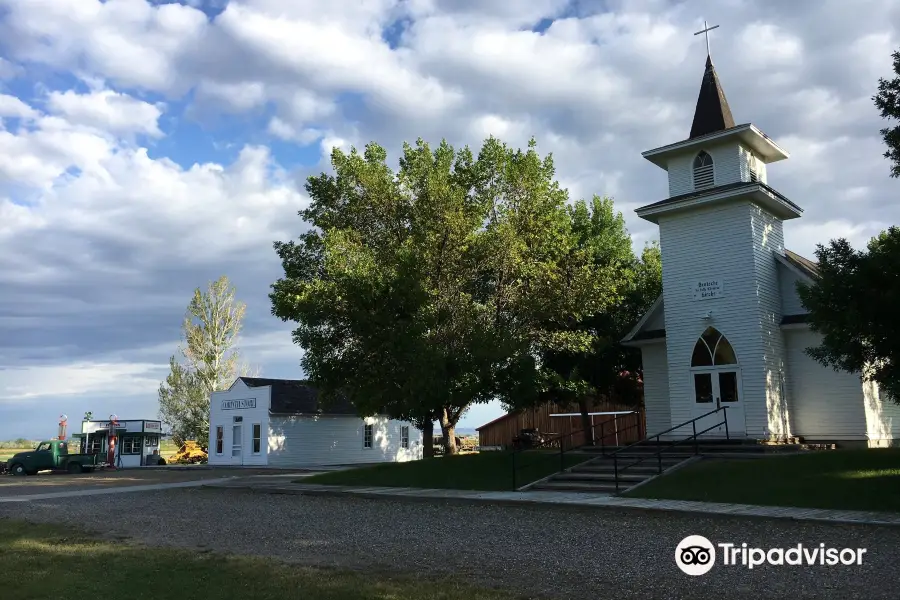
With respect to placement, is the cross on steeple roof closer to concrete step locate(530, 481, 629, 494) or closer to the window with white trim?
concrete step locate(530, 481, 629, 494)

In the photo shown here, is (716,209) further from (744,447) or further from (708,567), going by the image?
(708,567)

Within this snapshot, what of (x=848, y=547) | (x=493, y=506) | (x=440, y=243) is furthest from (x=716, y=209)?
(x=848, y=547)

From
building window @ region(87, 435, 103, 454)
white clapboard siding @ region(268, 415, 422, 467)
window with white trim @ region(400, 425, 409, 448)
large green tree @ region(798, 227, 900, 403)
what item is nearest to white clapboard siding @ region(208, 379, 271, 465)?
white clapboard siding @ region(268, 415, 422, 467)

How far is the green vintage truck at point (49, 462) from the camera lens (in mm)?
36719

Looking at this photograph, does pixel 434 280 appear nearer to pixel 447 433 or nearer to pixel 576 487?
pixel 447 433

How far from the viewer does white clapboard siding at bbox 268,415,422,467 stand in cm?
3925

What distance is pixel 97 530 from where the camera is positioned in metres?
13.1

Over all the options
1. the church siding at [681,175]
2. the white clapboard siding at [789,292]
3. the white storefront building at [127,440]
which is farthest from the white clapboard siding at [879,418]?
the white storefront building at [127,440]

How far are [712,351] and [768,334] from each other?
5.42 ft

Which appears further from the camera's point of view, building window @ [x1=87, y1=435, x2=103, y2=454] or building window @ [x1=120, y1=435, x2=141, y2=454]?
building window @ [x1=87, y1=435, x2=103, y2=454]

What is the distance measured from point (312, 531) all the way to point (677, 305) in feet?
48.5

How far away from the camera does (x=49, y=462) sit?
37.0 meters

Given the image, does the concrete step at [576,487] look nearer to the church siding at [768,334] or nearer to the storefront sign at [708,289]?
the church siding at [768,334]

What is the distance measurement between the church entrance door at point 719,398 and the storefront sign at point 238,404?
2542 centimetres
